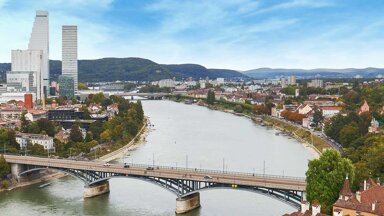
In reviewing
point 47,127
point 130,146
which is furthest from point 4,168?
point 130,146

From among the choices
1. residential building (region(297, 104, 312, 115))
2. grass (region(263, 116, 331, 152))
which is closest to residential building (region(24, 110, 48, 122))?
grass (region(263, 116, 331, 152))

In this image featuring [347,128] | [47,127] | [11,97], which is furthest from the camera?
[11,97]

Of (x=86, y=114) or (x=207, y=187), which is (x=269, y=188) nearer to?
(x=207, y=187)

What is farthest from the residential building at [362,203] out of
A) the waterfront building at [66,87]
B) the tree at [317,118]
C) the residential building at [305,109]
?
the waterfront building at [66,87]

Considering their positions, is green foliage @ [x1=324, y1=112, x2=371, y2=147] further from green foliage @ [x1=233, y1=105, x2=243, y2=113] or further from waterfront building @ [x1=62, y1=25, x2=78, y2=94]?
waterfront building @ [x1=62, y1=25, x2=78, y2=94]

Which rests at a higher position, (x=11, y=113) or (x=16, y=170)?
(x=11, y=113)

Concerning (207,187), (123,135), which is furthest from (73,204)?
(123,135)

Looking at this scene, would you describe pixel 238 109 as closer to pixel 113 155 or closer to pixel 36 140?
pixel 113 155
